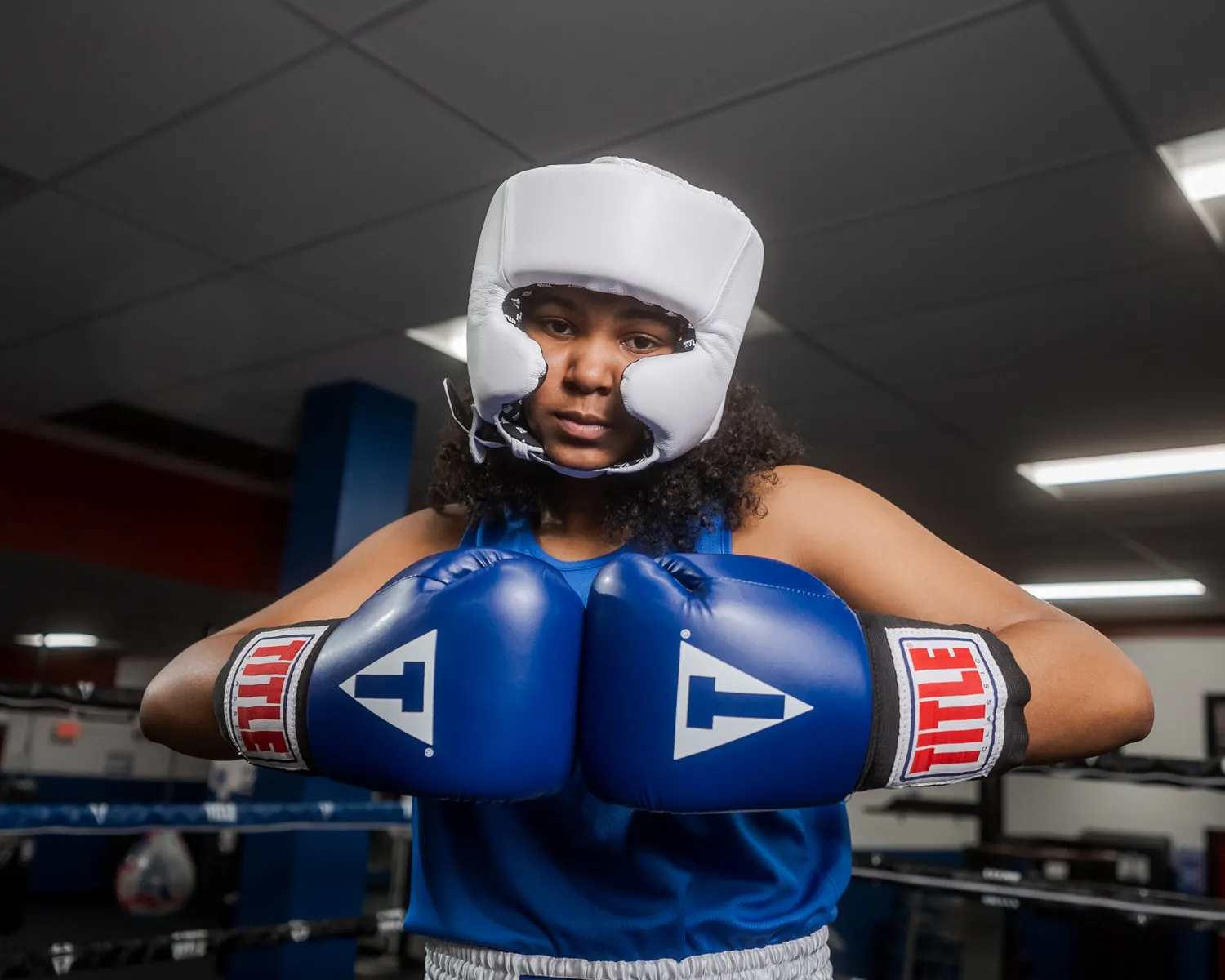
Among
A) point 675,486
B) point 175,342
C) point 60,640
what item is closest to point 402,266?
point 175,342

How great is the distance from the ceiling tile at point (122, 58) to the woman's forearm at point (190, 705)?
57.7 inches

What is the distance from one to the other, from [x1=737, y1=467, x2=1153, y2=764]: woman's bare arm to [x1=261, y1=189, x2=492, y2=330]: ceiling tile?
1.83 m

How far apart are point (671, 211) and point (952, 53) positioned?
130cm

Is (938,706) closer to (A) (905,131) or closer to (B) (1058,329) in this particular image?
(A) (905,131)

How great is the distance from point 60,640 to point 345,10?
36.7 ft

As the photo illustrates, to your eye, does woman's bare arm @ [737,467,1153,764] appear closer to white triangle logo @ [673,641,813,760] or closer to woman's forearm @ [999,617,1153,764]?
woman's forearm @ [999,617,1153,764]

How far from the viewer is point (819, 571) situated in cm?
93

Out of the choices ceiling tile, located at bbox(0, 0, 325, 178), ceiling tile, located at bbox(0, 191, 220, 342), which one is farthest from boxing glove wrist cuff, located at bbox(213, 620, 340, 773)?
ceiling tile, located at bbox(0, 191, 220, 342)

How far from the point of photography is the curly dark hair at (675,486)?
0.94 metres

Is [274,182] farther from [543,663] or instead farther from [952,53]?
[543,663]

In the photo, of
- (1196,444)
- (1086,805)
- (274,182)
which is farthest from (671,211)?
(1086,805)

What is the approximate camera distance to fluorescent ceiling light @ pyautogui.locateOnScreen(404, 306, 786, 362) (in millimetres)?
3213

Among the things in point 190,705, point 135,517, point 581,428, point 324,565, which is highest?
point 135,517

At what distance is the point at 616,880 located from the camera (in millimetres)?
803
